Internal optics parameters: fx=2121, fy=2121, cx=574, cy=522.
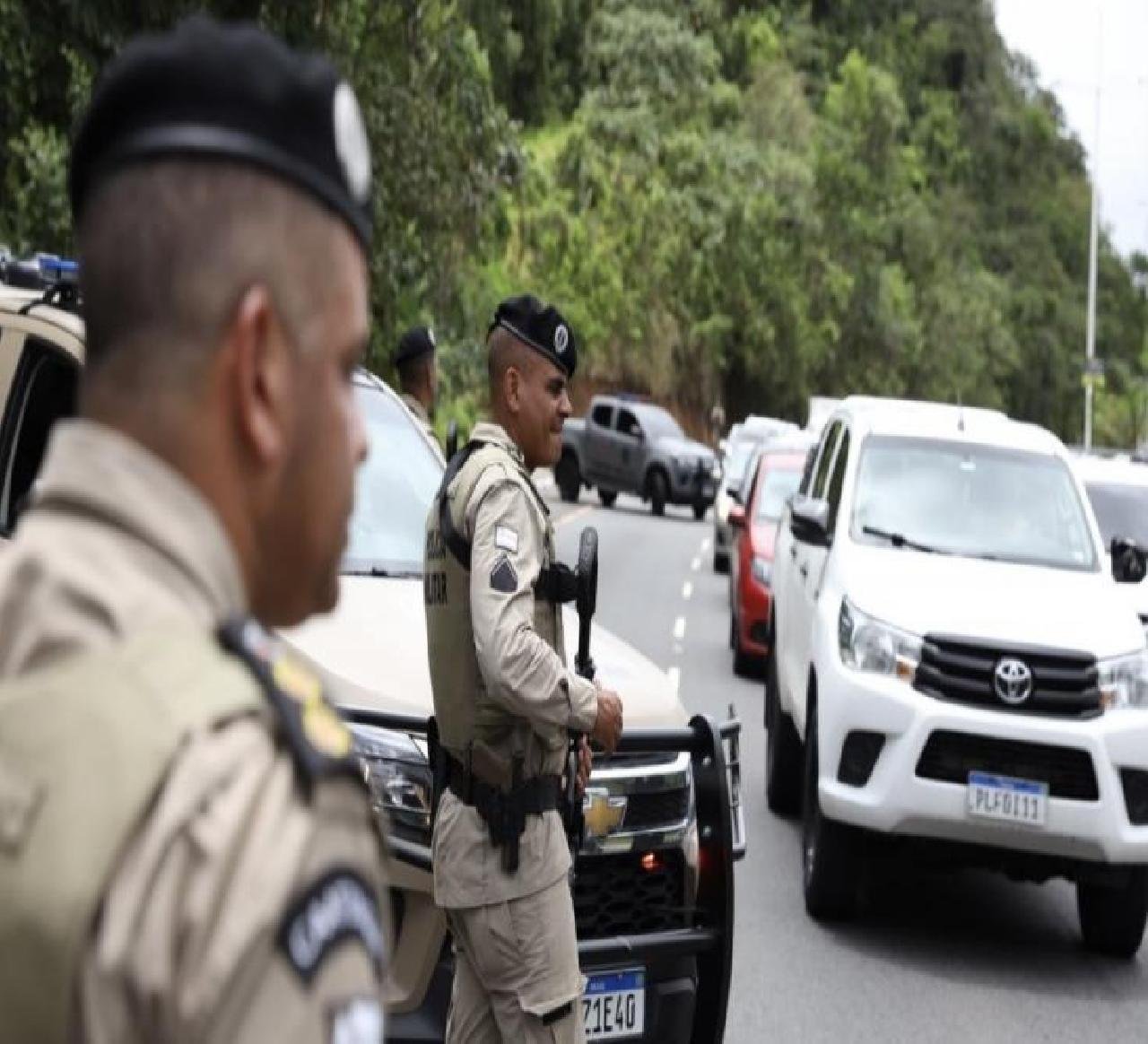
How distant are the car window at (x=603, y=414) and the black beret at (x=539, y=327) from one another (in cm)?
3415

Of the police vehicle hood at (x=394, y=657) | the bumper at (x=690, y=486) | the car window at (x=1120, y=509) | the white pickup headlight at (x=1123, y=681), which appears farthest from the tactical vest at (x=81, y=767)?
the bumper at (x=690, y=486)

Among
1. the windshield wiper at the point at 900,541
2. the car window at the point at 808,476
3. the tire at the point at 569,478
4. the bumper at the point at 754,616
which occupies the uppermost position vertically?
the windshield wiper at the point at 900,541

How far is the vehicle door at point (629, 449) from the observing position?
38.0 m

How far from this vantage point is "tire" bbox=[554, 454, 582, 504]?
39562 mm

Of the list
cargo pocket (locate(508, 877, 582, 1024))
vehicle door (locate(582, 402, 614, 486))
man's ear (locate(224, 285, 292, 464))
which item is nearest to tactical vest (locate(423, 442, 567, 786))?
cargo pocket (locate(508, 877, 582, 1024))

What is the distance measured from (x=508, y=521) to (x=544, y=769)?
1.69 ft

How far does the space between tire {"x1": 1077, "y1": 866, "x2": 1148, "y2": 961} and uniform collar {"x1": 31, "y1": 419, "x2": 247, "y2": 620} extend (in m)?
7.30

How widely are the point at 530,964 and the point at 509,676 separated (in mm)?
588

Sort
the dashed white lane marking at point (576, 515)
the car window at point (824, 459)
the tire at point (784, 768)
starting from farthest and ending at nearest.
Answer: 1. the dashed white lane marking at point (576, 515)
2. the car window at point (824, 459)
3. the tire at point (784, 768)

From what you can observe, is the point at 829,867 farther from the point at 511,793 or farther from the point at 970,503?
the point at 511,793

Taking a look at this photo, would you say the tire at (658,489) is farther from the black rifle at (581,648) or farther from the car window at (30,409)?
the black rifle at (581,648)

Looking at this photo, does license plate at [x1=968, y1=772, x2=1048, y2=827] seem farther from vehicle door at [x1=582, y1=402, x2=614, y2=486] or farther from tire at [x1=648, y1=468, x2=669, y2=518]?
vehicle door at [x1=582, y1=402, x2=614, y2=486]

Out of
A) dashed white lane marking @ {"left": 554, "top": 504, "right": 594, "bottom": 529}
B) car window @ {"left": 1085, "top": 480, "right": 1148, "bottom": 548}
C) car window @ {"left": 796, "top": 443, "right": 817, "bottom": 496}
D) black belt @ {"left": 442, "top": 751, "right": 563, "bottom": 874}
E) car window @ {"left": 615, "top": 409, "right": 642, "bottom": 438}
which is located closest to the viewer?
black belt @ {"left": 442, "top": 751, "right": 563, "bottom": 874}

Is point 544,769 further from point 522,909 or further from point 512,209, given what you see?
point 512,209
